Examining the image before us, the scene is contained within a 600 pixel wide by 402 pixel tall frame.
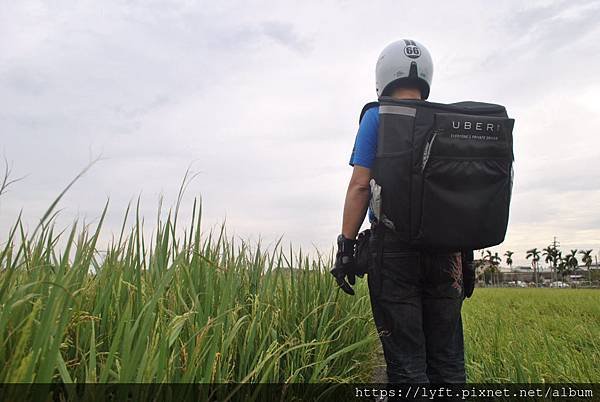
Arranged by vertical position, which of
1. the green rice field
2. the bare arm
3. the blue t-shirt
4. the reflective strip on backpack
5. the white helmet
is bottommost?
the green rice field

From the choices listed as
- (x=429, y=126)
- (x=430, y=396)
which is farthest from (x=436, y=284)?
(x=429, y=126)

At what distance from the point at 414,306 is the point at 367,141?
91cm

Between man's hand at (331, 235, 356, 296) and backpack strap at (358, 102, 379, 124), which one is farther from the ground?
backpack strap at (358, 102, 379, 124)

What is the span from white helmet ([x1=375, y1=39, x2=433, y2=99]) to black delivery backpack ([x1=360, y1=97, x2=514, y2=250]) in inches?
14.3

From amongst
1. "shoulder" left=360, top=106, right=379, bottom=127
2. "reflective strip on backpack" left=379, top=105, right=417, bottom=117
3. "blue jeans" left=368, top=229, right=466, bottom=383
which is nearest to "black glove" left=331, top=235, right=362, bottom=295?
"blue jeans" left=368, top=229, right=466, bottom=383

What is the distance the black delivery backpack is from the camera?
245 cm

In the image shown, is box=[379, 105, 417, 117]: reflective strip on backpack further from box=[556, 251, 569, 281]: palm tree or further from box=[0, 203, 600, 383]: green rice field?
box=[556, 251, 569, 281]: palm tree

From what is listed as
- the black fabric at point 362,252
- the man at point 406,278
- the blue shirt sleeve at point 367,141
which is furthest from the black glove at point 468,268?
the blue shirt sleeve at point 367,141

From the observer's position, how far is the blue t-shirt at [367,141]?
8.69ft

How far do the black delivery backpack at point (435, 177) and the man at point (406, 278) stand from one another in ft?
0.41

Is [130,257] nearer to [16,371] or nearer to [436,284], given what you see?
[16,371]

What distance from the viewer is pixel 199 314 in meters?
2.09

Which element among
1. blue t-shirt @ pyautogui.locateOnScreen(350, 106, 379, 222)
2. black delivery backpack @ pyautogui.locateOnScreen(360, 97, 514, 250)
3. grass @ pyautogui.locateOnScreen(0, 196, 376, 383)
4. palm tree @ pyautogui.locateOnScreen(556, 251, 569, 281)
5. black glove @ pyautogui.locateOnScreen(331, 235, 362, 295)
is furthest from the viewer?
palm tree @ pyautogui.locateOnScreen(556, 251, 569, 281)

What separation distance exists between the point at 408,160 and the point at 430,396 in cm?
124
